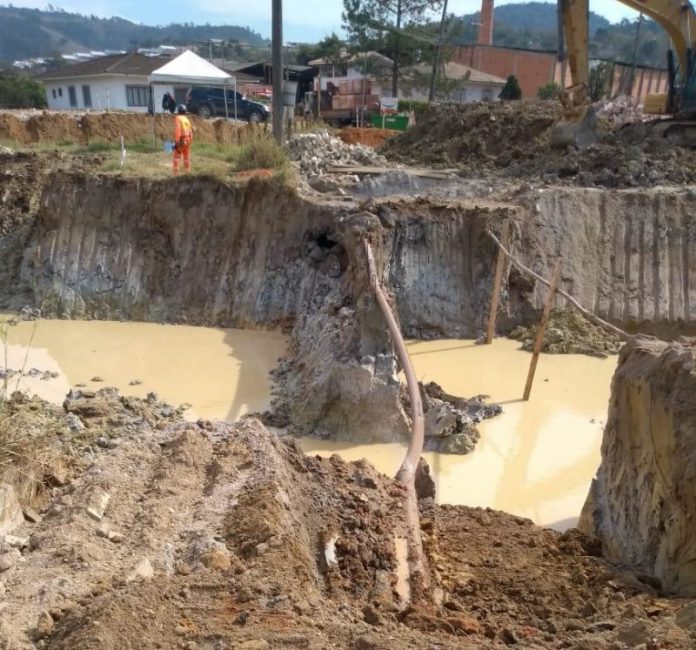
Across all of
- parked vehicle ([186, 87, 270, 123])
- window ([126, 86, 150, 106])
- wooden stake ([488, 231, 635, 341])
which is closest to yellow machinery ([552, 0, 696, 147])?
wooden stake ([488, 231, 635, 341])

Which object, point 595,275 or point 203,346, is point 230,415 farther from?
point 595,275

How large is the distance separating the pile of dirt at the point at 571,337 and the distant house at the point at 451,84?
90.3ft

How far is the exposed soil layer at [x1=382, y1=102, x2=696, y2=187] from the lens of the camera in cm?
1483

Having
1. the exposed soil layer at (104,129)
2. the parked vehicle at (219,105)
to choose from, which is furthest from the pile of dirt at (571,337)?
the parked vehicle at (219,105)

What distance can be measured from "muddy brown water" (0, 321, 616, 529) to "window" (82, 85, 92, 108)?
103 ft

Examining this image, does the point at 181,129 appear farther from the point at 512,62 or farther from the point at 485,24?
the point at 485,24

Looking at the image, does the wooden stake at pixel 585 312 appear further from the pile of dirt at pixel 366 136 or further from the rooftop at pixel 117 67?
the rooftop at pixel 117 67

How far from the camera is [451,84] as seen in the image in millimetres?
37156

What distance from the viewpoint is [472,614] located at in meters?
4.32

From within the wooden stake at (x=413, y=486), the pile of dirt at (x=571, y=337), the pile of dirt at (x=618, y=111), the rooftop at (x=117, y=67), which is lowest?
the pile of dirt at (x=571, y=337)

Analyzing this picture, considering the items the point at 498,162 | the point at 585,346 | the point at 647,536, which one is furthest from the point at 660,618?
the point at 498,162

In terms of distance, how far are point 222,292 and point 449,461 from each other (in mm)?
6370

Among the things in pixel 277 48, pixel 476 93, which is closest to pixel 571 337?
pixel 277 48

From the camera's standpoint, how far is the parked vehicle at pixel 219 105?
30.9 meters
